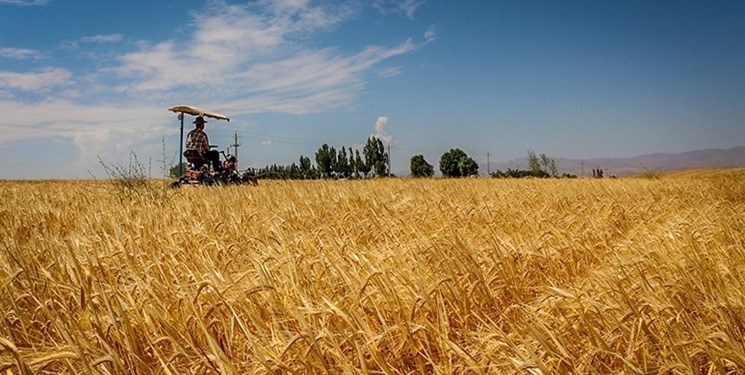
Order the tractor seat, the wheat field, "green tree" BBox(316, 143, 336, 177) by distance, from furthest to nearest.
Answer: "green tree" BBox(316, 143, 336, 177)
the tractor seat
the wheat field

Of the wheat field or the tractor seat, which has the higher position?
the tractor seat

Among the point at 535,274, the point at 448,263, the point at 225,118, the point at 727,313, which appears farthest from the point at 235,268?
the point at 225,118

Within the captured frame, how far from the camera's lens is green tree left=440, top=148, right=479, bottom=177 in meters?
95.0

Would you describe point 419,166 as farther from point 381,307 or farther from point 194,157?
point 381,307

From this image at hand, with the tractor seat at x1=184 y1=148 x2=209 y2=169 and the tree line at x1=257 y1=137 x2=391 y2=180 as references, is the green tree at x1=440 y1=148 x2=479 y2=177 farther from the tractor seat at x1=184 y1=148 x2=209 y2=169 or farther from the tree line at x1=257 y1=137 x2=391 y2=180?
the tractor seat at x1=184 y1=148 x2=209 y2=169

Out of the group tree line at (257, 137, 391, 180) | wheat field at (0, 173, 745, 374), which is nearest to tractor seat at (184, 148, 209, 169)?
wheat field at (0, 173, 745, 374)

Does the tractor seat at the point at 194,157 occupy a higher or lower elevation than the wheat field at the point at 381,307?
higher

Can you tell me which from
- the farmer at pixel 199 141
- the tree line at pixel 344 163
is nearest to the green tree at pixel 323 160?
the tree line at pixel 344 163

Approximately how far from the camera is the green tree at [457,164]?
9500 cm

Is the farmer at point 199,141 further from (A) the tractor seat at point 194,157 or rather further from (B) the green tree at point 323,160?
(B) the green tree at point 323,160

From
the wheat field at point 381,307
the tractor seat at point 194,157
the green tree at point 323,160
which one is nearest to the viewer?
the wheat field at point 381,307

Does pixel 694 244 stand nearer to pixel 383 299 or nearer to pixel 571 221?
pixel 571 221

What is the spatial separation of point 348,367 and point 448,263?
1351mm

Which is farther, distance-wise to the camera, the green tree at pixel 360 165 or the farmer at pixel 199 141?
the green tree at pixel 360 165
